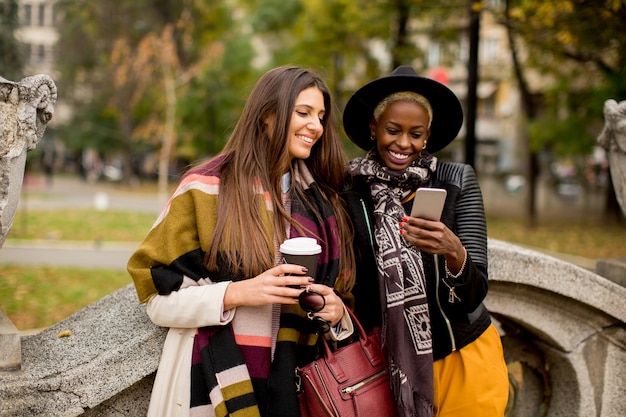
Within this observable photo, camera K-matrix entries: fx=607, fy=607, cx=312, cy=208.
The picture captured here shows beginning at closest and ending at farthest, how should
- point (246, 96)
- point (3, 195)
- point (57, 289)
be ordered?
point (3, 195), point (246, 96), point (57, 289)

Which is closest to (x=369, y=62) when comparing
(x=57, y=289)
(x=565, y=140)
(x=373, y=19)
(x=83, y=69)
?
(x=373, y=19)

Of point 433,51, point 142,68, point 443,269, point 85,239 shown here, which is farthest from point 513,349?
point 142,68

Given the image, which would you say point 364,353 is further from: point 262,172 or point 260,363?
point 262,172

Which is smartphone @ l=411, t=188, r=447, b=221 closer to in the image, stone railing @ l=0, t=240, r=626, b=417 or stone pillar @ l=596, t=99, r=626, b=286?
stone railing @ l=0, t=240, r=626, b=417

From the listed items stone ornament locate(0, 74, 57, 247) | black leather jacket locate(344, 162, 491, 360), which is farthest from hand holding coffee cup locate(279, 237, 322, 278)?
stone ornament locate(0, 74, 57, 247)

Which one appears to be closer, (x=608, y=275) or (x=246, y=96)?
(x=246, y=96)

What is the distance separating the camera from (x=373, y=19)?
15578 mm

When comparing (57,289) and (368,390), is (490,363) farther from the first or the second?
(57,289)

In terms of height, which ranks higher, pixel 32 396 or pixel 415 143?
pixel 415 143

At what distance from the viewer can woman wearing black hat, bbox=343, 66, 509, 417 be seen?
2.32 meters

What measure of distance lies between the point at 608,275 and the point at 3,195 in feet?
10.3

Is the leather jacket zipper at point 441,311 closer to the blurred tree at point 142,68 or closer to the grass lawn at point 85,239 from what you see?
the grass lawn at point 85,239

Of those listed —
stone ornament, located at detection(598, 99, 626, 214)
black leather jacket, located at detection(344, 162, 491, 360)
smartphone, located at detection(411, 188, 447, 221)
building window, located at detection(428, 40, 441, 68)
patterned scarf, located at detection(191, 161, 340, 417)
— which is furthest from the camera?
building window, located at detection(428, 40, 441, 68)

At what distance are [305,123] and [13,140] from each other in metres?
1.10
